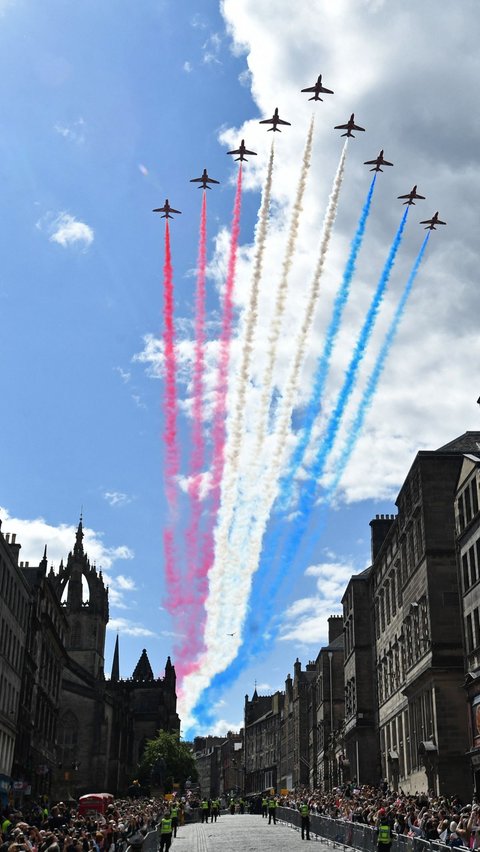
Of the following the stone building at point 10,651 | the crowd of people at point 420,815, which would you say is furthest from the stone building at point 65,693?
the crowd of people at point 420,815

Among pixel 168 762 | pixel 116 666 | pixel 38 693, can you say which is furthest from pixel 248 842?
pixel 116 666

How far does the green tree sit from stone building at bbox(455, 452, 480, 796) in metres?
80.1

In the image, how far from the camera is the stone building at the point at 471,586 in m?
39.4

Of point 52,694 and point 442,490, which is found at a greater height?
point 442,490

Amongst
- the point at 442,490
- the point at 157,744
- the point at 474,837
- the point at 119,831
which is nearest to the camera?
the point at 474,837

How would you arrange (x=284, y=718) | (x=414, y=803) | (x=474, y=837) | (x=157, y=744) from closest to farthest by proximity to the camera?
(x=474, y=837), (x=414, y=803), (x=157, y=744), (x=284, y=718)

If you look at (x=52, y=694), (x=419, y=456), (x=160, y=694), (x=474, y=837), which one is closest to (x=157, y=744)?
(x=160, y=694)

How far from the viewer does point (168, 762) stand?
381 ft

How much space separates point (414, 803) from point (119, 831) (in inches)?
425

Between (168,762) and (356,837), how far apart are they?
292 feet

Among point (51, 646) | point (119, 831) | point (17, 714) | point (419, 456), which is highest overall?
point (419, 456)

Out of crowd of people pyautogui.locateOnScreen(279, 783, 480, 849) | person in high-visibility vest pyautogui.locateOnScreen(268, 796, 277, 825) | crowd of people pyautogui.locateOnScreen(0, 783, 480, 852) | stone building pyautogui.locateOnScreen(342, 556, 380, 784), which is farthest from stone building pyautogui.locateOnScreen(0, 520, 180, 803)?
stone building pyautogui.locateOnScreen(342, 556, 380, 784)

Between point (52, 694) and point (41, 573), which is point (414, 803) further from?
point (52, 694)

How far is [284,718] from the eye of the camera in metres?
144
